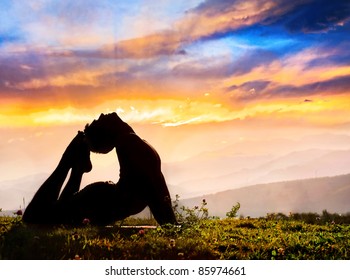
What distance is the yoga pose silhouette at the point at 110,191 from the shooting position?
9938 millimetres

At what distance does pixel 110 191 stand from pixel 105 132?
3.80 ft

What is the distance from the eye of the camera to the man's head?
34.2ft

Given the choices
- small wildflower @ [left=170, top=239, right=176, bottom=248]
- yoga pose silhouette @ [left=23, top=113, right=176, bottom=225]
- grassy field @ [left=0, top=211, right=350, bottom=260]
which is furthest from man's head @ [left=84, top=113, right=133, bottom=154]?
small wildflower @ [left=170, top=239, right=176, bottom=248]

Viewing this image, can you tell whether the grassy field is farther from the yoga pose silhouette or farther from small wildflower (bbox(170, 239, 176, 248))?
the yoga pose silhouette

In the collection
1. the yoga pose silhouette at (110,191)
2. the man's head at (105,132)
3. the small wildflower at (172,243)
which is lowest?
the small wildflower at (172,243)

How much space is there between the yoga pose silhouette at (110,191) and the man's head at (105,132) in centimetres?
2

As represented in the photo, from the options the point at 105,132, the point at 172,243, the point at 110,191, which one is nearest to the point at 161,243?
the point at 172,243

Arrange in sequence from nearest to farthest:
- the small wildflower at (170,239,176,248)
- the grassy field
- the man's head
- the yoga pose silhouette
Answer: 1. the grassy field
2. the small wildflower at (170,239,176,248)
3. the yoga pose silhouette
4. the man's head

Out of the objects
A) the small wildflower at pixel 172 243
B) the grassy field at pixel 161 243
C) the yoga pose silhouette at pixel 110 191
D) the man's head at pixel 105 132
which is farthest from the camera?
the man's head at pixel 105 132

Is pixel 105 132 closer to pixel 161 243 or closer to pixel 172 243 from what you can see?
pixel 161 243

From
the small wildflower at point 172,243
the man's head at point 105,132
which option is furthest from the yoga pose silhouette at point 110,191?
the small wildflower at point 172,243

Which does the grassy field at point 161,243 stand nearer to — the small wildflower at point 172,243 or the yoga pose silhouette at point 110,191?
the small wildflower at point 172,243

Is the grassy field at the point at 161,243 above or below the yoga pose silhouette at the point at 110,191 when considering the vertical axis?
below

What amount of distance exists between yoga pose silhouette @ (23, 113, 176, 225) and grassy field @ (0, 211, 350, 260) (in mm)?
376
